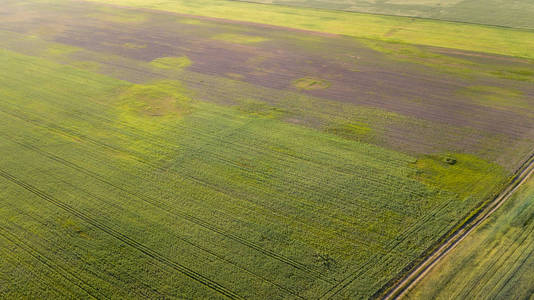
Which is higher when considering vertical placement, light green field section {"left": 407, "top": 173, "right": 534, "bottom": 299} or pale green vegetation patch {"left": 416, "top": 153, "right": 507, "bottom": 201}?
pale green vegetation patch {"left": 416, "top": 153, "right": 507, "bottom": 201}

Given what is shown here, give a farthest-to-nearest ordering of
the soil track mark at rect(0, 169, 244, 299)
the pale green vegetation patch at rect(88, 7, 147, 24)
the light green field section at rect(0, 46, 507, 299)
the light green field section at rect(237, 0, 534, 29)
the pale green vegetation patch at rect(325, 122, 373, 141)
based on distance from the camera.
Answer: the pale green vegetation patch at rect(88, 7, 147, 24)
the light green field section at rect(237, 0, 534, 29)
the pale green vegetation patch at rect(325, 122, 373, 141)
the light green field section at rect(0, 46, 507, 299)
the soil track mark at rect(0, 169, 244, 299)

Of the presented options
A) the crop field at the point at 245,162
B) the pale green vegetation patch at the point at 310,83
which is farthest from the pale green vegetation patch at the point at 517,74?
the pale green vegetation patch at the point at 310,83

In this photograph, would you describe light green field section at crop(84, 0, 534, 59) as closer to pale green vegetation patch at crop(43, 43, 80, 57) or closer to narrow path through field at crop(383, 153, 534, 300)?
pale green vegetation patch at crop(43, 43, 80, 57)

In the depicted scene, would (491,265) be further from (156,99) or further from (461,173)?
(156,99)

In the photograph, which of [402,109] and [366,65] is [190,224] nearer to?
[402,109]

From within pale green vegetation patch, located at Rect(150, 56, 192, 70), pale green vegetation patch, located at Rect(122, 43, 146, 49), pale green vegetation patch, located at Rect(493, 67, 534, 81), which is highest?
pale green vegetation patch, located at Rect(122, 43, 146, 49)

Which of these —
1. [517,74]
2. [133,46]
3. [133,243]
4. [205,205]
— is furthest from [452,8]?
[133,243]

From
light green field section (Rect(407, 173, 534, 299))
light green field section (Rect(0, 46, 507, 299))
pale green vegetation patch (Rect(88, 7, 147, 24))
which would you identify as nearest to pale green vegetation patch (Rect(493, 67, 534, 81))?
light green field section (Rect(0, 46, 507, 299))
